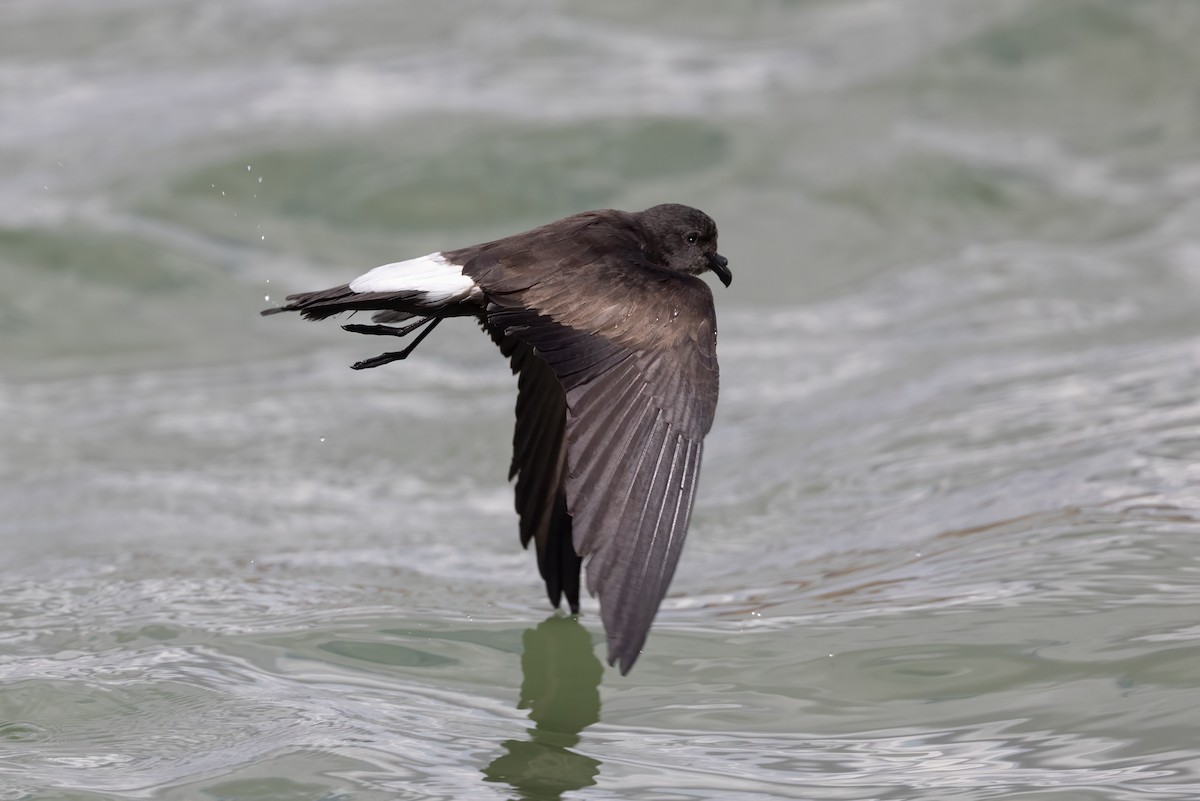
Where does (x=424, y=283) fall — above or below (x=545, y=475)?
above

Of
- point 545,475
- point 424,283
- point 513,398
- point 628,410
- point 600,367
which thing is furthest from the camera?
point 513,398

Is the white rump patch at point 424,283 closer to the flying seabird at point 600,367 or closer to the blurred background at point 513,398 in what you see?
A: the flying seabird at point 600,367

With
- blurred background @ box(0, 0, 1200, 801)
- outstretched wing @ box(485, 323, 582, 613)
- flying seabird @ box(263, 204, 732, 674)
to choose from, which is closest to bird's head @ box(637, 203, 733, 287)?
flying seabird @ box(263, 204, 732, 674)

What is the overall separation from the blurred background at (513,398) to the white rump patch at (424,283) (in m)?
1.09

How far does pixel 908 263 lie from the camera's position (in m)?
9.96

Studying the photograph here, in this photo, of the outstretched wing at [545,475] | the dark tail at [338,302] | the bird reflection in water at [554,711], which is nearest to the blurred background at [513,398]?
the bird reflection in water at [554,711]

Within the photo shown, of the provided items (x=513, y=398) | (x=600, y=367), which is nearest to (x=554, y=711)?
(x=600, y=367)

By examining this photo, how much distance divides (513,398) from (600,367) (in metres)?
4.31

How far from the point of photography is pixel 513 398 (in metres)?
8.28

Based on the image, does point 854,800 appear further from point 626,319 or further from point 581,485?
point 626,319

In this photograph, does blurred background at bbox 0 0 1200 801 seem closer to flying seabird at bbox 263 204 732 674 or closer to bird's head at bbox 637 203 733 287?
flying seabird at bbox 263 204 732 674

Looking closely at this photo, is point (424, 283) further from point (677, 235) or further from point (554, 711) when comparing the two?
point (554, 711)

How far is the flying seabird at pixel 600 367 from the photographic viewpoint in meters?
3.60

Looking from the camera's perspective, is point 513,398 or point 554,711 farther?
point 513,398
